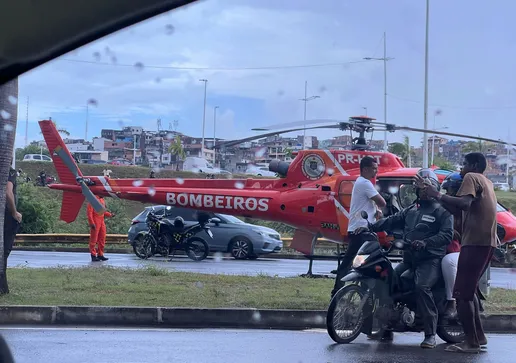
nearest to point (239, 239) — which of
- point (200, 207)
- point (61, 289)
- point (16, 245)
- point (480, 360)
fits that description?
point (200, 207)

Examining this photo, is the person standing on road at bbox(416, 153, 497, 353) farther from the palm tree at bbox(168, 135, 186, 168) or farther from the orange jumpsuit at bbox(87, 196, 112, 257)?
the palm tree at bbox(168, 135, 186, 168)

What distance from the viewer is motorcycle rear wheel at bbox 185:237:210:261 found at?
18578 millimetres

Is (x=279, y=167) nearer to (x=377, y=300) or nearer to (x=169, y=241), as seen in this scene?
(x=169, y=241)

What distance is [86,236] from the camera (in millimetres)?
23844

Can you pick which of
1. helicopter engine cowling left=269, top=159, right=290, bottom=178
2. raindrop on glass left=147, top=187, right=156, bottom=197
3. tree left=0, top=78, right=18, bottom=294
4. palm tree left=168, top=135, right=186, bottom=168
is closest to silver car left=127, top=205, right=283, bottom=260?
raindrop on glass left=147, top=187, right=156, bottom=197

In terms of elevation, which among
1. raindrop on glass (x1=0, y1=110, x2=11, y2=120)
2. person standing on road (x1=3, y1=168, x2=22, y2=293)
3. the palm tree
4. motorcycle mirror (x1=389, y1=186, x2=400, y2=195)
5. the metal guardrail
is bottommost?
the metal guardrail

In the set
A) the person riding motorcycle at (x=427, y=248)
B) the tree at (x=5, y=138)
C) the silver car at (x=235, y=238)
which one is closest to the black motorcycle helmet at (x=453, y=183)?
the person riding motorcycle at (x=427, y=248)

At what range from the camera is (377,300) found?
796cm

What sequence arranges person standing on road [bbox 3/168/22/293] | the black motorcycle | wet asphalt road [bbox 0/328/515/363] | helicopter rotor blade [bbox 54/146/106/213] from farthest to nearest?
helicopter rotor blade [bbox 54/146/106/213]
person standing on road [bbox 3/168/22/293]
the black motorcycle
wet asphalt road [bbox 0/328/515/363]

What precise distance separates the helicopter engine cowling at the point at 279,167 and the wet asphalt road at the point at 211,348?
579 cm

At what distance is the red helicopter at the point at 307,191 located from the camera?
13.2 meters

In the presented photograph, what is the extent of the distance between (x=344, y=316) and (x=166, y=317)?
7.16ft

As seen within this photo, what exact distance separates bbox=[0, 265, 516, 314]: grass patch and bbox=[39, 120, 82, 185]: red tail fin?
385 centimetres

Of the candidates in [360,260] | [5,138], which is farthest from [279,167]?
[360,260]
